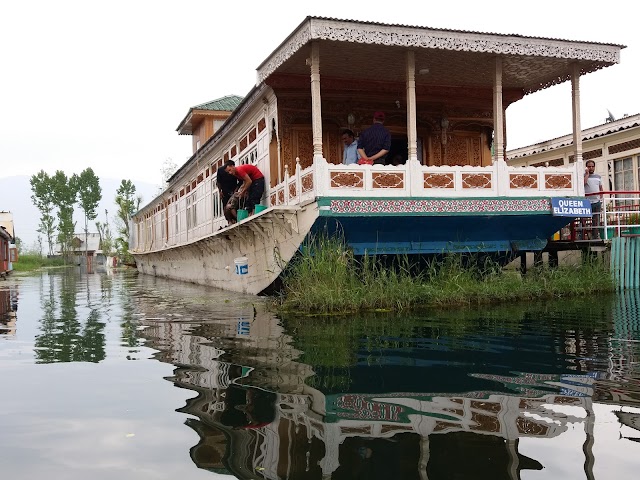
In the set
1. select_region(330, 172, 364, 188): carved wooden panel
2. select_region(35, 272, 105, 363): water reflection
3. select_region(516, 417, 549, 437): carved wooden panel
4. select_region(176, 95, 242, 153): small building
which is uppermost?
select_region(176, 95, 242, 153): small building

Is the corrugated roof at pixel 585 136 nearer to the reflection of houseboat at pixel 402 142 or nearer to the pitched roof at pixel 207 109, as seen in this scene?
the reflection of houseboat at pixel 402 142

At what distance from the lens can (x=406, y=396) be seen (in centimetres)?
369

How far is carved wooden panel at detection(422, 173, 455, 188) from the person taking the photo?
33.4ft

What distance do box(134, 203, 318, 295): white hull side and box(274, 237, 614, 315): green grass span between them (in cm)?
38

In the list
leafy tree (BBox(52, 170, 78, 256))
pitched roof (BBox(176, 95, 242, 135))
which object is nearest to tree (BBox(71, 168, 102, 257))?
leafy tree (BBox(52, 170, 78, 256))

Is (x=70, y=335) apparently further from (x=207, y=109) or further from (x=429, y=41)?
(x=207, y=109)

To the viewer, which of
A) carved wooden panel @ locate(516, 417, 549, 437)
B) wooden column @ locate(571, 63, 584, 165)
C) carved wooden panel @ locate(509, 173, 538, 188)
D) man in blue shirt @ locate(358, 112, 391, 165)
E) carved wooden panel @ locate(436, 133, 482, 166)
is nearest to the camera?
carved wooden panel @ locate(516, 417, 549, 437)

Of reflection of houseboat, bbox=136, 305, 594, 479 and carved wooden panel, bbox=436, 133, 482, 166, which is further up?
carved wooden panel, bbox=436, 133, 482, 166

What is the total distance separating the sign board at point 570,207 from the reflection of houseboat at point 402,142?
0.16 m

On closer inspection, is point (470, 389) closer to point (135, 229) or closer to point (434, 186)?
point (434, 186)

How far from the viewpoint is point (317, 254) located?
9.03 metres

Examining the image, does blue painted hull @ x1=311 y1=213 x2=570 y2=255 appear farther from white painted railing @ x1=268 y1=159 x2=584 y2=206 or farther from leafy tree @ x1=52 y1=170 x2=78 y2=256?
leafy tree @ x1=52 y1=170 x2=78 y2=256

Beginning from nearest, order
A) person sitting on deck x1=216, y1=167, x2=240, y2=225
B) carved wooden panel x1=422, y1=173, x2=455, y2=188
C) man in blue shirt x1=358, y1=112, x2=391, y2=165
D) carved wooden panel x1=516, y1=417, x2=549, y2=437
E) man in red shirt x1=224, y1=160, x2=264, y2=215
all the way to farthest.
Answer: carved wooden panel x1=516, y1=417, x2=549, y2=437 < carved wooden panel x1=422, y1=173, x2=455, y2=188 < man in blue shirt x1=358, y1=112, x2=391, y2=165 < man in red shirt x1=224, y1=160, x2=264, y2=215 < person sitting on deck x1=216, y1=167, x2=240, y2=225

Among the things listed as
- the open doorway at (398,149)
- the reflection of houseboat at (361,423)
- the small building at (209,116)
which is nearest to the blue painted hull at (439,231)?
the open doorway at (398,149)
